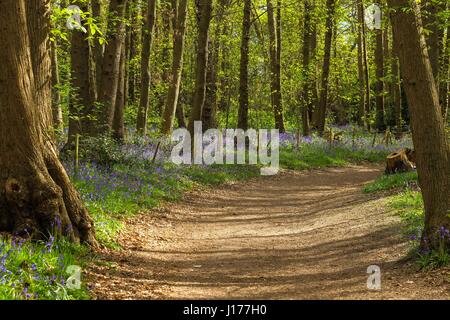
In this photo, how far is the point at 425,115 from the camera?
296 inches

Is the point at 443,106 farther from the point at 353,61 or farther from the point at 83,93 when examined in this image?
the point at 353,61

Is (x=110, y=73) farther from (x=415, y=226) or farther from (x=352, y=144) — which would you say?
(x=352, y=144)

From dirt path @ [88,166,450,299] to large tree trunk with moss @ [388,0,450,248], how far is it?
3.48 feet

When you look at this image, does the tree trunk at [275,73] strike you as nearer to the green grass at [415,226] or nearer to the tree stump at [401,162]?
the tree stump at [401,162]

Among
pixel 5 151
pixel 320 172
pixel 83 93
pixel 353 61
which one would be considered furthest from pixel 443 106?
pixel 353 61

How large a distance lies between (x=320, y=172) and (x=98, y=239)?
49.2 feet

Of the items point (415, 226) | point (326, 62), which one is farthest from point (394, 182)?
point (326, 62)

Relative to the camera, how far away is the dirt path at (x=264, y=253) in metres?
6.75

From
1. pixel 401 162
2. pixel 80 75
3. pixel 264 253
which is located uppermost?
pixel 80 75

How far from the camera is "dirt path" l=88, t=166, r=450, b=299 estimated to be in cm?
675

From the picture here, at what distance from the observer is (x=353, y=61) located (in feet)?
172

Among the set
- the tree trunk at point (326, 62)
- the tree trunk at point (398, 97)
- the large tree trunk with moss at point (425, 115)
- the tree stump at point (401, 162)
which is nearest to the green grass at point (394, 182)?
the tree stump at point (401, 162)

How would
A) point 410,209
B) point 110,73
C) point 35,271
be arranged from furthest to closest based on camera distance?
1. point 110,73
2. point 410,209
3. point 35,271

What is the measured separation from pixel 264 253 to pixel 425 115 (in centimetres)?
372
